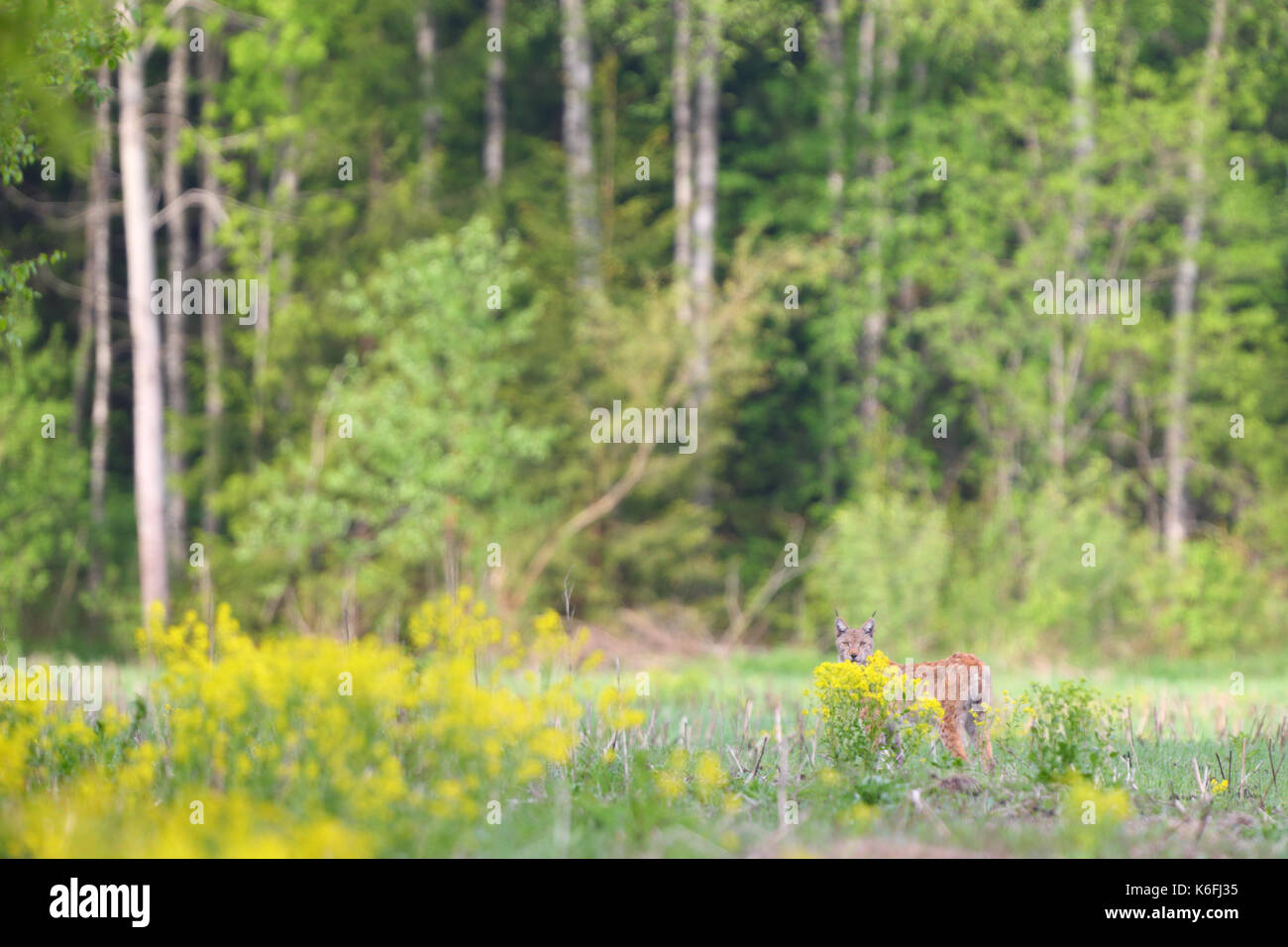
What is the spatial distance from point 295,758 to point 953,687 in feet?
13.8

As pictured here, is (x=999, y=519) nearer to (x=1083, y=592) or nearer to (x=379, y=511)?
(x=1083, y=592)

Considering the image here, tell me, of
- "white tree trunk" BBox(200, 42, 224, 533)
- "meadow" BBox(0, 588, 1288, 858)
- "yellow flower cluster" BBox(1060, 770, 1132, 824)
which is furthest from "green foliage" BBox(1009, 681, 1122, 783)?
"white tree trunk" BBox(200, 42, 224, 533)

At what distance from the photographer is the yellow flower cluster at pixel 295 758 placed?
588cm

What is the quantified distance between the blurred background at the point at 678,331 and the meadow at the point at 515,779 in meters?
11.5

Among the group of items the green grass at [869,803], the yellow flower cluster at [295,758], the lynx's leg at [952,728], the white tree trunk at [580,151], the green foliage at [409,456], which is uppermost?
the white tree trunk at [580,151]

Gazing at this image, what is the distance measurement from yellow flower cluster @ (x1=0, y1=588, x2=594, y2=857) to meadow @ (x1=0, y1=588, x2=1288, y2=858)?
0.7 inches

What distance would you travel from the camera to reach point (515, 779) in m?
7.12

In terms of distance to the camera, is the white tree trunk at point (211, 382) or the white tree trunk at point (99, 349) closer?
the white tree trunk at point (99, 349)

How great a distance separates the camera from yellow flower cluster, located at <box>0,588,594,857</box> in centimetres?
588

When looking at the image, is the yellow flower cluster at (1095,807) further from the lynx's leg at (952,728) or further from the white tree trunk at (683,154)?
the white tree trunk at (683,154)

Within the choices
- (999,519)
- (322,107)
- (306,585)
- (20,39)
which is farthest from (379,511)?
(20,39)

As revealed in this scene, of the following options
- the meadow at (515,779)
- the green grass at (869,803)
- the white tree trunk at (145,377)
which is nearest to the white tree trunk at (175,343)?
the white tree trunk at (145,377)

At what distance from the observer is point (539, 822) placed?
6.74m

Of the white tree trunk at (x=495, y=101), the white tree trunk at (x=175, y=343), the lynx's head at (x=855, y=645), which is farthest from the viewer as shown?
the white tree trunk at (x=495, y=101)
